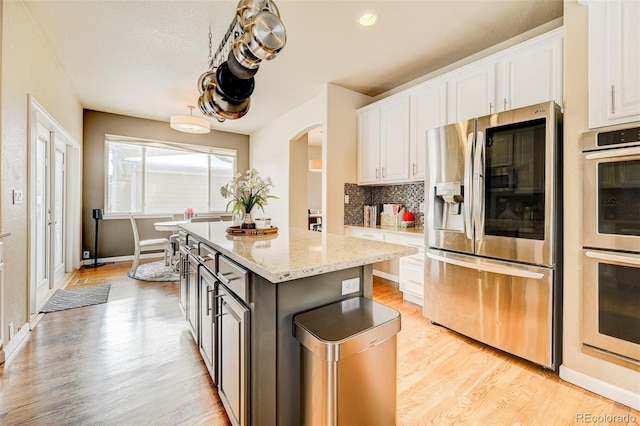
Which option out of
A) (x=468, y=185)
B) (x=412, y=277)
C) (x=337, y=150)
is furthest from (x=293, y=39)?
(x=412, y=277)

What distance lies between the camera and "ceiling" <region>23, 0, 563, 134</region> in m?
2.41

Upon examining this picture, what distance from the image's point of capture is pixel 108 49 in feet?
10.0

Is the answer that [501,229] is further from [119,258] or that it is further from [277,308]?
[119,258]

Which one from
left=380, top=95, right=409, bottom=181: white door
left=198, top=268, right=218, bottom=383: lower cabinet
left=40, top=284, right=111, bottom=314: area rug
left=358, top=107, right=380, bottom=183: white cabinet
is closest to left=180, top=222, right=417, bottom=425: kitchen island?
left=198, top=268, right=218, bottom=383: lower cabinet

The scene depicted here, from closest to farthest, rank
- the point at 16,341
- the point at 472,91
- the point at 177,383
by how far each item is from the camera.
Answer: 1. the point at 177,383
2. the point at 16,341
3. the point at 472,91

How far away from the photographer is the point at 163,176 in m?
5.88

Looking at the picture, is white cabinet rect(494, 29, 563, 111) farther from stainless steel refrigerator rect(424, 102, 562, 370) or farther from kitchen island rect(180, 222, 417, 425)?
kitchen island rect(180, 222, 417, 425)

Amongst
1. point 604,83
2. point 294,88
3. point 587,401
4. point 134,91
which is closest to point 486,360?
point 587,401

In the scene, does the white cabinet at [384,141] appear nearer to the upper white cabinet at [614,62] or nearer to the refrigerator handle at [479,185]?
the refrigerator handle at [479,185]

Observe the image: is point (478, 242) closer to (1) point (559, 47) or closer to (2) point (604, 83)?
(2) point (604, 83)

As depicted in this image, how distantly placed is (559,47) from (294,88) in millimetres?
2950

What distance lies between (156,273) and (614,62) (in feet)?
17.9

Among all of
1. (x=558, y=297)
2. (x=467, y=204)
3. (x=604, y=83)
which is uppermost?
(x=604, y=83)

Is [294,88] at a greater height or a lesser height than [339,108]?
greater
